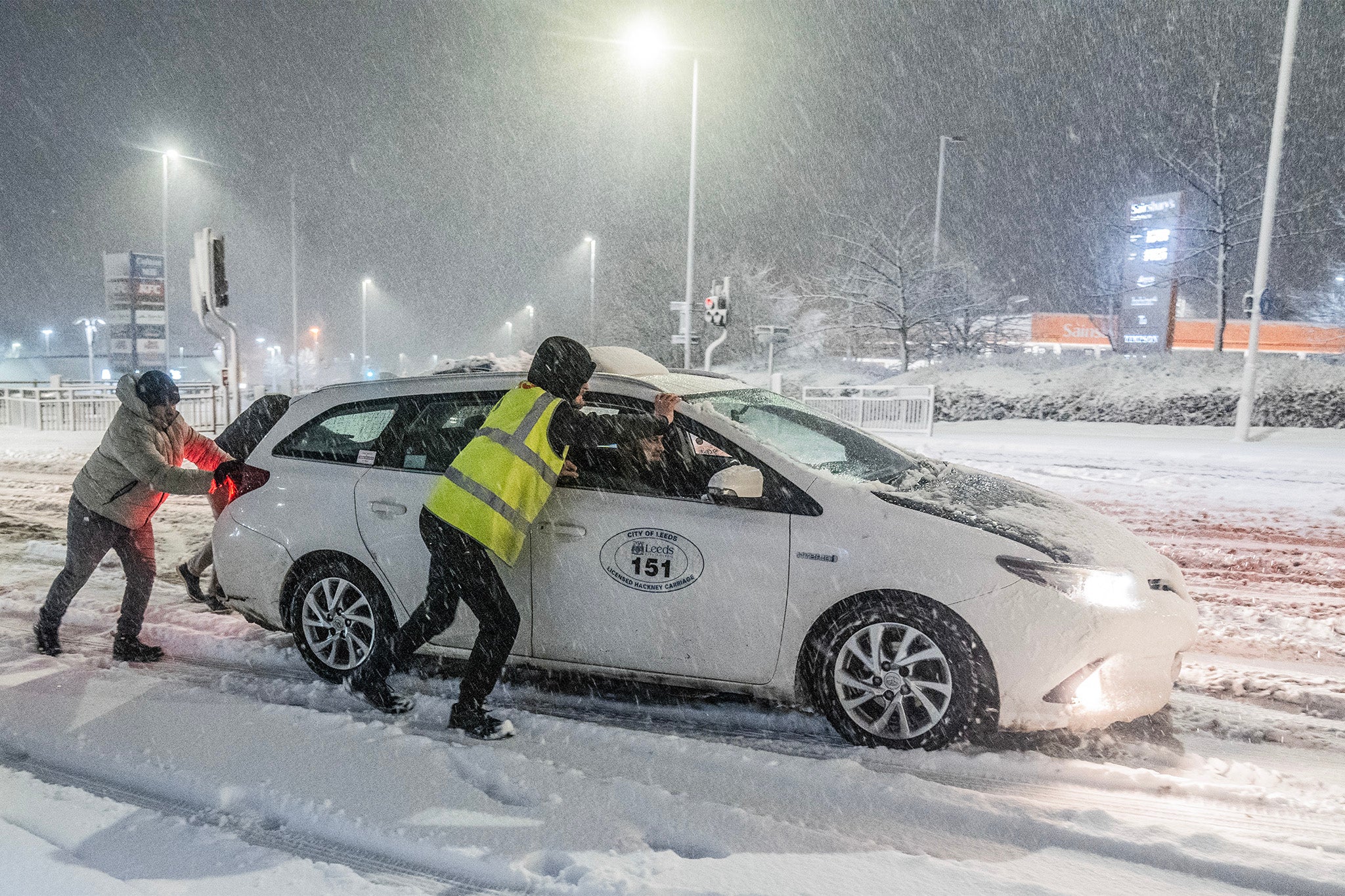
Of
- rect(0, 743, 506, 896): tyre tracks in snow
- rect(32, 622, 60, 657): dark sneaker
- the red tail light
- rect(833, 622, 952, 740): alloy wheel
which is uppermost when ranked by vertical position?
the red tail light

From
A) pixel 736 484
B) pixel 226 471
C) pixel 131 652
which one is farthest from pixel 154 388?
pixel 736 484

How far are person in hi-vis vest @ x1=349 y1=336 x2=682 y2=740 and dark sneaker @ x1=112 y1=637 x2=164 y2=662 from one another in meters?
2.00

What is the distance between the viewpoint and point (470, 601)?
13.0 ft

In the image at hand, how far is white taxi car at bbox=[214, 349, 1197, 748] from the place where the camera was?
3738mm

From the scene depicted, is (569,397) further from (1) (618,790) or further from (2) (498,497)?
(1) (618,790)

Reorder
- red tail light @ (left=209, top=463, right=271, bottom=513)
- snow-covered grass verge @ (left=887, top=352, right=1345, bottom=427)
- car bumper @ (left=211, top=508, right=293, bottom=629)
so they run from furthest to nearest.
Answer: snow-covered grass verge @ (left=887, top=352, right=1345, bottom=427), red tail light @ (left=209, top=463, right=271, bottom=513), car bumper @ (left=211, top=508, right=293, bottom=629)

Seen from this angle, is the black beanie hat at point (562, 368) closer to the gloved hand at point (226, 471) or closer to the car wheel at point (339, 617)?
the car wheel at point (339, 617)

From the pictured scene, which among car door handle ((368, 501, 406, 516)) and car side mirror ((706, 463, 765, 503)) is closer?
car side mirror ((706, 463, 765, 503))

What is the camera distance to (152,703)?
443 centimetres

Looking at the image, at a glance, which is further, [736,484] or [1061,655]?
[736,484]

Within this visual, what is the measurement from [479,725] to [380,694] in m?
0.58

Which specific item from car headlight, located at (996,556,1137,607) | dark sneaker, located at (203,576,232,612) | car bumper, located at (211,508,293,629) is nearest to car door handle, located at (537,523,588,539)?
car bumper, located at (211,508,293,629)

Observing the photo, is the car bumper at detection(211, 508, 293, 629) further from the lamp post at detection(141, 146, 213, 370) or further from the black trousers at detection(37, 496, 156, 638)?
the lamp post at detection(141, 146, 213, 370)

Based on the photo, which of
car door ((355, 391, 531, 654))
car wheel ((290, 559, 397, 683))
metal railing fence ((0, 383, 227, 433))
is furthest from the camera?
metal railing fence ((0, 383, 227, 433))
